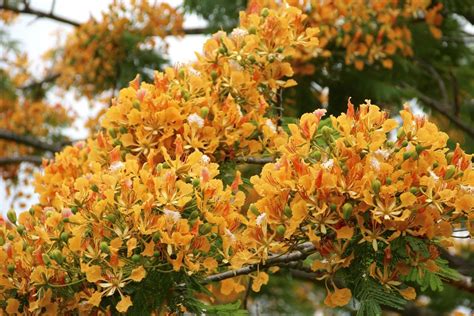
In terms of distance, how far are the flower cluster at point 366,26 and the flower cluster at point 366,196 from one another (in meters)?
2.63

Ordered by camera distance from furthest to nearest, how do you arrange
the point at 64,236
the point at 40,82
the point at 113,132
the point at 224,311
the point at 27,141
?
the point at 40,82
the point at 27,141
the point at 113,132
the point at 224,311
the point at 64,236

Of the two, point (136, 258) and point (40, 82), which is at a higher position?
point (136, 258)

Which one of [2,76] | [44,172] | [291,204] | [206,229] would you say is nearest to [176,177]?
[206,229]

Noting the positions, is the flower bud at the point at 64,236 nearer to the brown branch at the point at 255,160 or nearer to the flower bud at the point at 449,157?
the brown branch at the point at 255,160

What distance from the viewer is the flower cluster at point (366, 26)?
532cm

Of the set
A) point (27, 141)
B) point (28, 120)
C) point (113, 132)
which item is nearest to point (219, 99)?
point (113, 132)

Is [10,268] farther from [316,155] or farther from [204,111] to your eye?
[316,155]

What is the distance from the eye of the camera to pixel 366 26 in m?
5.49

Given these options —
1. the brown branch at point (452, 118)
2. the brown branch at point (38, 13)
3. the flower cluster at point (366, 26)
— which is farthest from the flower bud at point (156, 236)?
the brown branch at point (38, 13)

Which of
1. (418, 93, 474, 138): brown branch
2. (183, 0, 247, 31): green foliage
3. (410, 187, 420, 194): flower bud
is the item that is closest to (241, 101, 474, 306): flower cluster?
(410, 187, 420, 194): flower bud

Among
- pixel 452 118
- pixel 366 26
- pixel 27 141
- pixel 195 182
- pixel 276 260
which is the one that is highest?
pixel 195 182

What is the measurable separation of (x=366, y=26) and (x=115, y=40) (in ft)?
5.84

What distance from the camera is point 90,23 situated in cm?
619

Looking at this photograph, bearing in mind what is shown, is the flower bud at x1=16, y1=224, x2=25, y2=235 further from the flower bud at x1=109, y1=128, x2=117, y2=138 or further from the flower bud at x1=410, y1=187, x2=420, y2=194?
the flower bud at x1=410, y1=187, x2=420, y2=194
